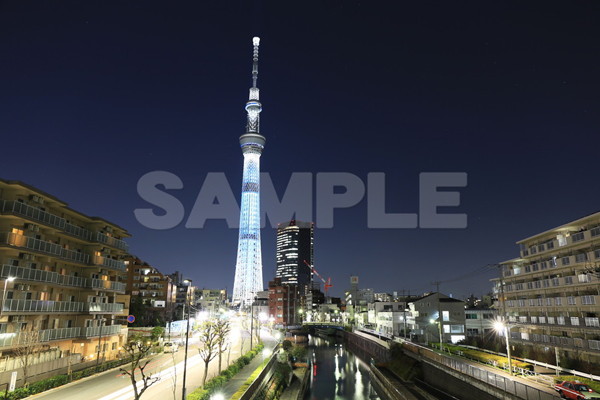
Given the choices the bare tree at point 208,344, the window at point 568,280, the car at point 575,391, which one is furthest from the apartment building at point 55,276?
the window at point 568,280

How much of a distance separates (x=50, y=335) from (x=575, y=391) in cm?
2488

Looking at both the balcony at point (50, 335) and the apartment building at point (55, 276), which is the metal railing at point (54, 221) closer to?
the apartment building at point (55, 276)

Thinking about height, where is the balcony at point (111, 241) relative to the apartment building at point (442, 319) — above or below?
above

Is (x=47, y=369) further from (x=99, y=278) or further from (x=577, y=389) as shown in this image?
(x=577, y=389)

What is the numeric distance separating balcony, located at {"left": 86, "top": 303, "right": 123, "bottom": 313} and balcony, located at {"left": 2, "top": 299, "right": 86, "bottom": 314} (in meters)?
0.39

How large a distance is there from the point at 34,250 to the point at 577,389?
26208 mm

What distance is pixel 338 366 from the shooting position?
45.5 metres

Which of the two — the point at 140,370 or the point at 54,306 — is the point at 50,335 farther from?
the point at 140,370

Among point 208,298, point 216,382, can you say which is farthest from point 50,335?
point 208,298

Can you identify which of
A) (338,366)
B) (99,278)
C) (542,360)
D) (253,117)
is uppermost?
(253,117)

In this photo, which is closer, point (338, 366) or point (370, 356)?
point (338, 366)

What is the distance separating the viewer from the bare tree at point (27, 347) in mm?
18094

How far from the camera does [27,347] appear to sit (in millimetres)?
18672

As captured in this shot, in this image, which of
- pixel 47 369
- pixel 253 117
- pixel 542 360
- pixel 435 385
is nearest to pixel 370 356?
pixel 435 385
